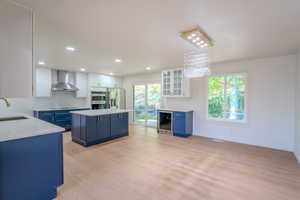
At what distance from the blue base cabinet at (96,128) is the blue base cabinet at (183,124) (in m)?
1.79

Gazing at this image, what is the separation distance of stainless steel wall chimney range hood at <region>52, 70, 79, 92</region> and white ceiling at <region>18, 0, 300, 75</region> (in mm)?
2421

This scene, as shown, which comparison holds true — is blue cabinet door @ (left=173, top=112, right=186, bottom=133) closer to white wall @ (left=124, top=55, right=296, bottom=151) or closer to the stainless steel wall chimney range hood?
white wall @ (left=124, top=55, right=296, bottom=151)

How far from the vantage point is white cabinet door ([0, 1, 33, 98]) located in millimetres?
1632

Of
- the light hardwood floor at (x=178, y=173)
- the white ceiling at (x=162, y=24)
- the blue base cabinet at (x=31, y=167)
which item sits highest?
the white ceiling at (x=162, y=24)

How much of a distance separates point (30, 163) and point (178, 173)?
2146mm

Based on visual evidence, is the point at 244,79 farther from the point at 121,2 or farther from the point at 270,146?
the point at 121,2

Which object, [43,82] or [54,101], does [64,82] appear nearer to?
[43,82]

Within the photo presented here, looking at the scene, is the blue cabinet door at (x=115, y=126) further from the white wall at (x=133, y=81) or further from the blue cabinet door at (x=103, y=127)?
the white wall at (x=133, y=81)

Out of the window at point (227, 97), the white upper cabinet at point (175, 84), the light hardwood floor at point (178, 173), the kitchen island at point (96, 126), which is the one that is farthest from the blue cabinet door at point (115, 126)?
the window at point (227, 97)

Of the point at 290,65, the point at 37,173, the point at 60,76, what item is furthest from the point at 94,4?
the point at 60,76

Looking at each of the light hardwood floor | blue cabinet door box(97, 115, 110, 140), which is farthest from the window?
blue cabinet door box(97, 115, 110, 140)

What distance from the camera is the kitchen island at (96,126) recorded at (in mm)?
3898

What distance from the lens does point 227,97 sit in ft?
14.9

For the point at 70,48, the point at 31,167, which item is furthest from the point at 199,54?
the point at 31,167
